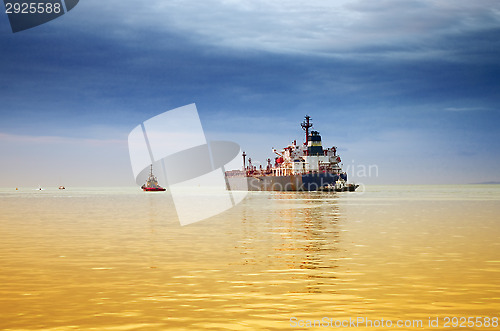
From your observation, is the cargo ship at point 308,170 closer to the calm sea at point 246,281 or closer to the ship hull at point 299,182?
the ship hull at point 299,182

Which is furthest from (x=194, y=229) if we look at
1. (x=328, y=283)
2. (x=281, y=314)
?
(x=281, y=314)

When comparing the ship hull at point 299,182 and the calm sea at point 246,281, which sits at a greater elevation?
the calm sea at point 246,281

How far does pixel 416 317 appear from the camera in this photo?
438 inches

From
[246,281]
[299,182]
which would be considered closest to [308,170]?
[299,182]

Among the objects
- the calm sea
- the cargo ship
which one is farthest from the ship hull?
the calm sea

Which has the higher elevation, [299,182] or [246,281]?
[246,281]

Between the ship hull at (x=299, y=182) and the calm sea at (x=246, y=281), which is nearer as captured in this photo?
the calm sea at (x=246, y=281)

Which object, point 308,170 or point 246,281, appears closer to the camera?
point 246,281

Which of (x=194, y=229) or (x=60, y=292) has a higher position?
(x=60, y=292)

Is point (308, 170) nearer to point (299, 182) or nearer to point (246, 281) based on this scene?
point (299, 182)

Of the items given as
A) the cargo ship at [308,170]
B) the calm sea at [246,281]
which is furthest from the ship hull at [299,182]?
the calm sea at [246,281]

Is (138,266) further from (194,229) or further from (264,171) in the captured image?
(264,171)

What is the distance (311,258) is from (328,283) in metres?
4.98

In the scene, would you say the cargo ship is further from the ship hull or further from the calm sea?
the calm sea
